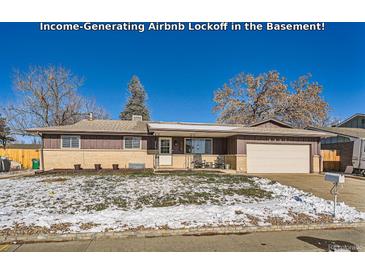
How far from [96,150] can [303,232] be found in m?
13.1

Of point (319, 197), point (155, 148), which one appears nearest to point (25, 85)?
point (155, 148)

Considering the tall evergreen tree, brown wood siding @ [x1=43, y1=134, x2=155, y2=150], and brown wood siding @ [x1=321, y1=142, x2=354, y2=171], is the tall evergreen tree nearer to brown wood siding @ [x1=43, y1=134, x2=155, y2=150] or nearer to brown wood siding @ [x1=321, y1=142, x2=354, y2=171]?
brown wood siding @ [x1=43, y1=134, x2=155, y2=150]

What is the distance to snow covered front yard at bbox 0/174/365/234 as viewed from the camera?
5.31m

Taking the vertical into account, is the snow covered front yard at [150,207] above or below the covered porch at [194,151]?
below

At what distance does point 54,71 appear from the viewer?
25.3 meters

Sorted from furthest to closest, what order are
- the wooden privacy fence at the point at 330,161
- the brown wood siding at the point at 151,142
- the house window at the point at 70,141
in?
the wooden privacy fence at the point at 330,161 < the brown wood siding at the point at 151,142 < the house window at the point at 70,141

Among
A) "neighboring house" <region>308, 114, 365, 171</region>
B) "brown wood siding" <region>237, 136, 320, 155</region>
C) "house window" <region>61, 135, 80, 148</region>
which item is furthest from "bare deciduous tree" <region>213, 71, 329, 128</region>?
"house window" <region>61, 135, 80, 148</region>

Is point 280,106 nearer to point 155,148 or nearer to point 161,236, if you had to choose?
point 155,148

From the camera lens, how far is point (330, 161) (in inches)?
770

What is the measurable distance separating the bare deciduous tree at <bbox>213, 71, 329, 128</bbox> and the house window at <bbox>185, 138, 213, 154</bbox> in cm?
1357

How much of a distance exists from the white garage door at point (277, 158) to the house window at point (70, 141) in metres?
11.0

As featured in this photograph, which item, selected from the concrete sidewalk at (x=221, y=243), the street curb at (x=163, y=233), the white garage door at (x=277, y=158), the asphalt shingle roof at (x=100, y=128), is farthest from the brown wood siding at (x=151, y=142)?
the concrete sidewalk at (x=221, y=243)

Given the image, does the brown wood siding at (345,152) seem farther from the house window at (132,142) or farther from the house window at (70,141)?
the house window at (70,141)

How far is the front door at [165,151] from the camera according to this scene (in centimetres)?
1612
